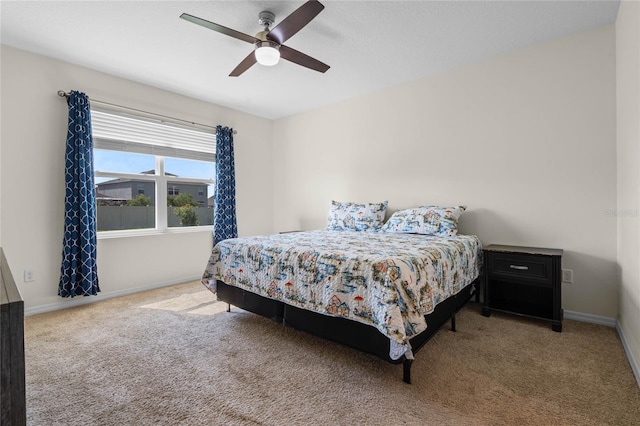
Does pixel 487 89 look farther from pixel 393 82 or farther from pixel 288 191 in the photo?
pixel 288 191

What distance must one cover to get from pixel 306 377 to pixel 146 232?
9.29ft

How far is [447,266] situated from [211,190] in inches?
132

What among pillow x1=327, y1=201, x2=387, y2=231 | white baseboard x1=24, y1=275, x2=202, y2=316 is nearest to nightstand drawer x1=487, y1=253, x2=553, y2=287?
pillow x1=327, y1=201, x2=387, y2=231

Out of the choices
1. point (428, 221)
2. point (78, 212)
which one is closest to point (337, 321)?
point (428, 221)

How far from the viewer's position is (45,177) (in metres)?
2.84

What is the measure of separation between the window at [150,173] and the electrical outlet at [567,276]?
405cm

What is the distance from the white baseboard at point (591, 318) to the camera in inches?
93.2

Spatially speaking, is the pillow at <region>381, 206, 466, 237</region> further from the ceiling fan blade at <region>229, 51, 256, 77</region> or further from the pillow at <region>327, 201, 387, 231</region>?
the ceiling fan blade at <region>229, 51, 256, 77</region>

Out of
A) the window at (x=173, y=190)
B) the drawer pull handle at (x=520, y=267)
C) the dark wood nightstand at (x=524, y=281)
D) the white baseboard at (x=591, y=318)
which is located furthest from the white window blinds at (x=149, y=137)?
the white baseboard at (x=591, y=318)

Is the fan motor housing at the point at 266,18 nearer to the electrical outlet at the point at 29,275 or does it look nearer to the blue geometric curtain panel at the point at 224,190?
the blue geometric curtain panel at the point at 224,190

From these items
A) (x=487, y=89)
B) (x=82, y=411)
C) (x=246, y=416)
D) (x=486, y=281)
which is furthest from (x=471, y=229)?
(x=82, y=411)

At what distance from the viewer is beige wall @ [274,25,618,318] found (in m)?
2.42

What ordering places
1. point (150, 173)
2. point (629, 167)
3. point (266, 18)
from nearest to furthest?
1. point (629, 167)
2. point (266, 18)
3. point (150, 173)

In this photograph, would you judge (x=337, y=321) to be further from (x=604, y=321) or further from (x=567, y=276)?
(x=604, y=321)
